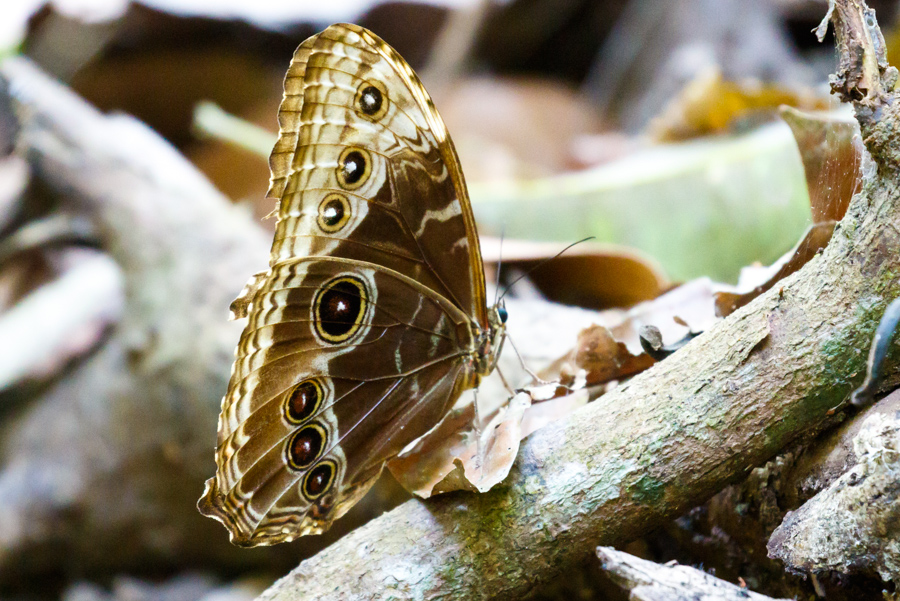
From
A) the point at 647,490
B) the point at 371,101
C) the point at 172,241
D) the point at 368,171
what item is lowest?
the point at 647,490

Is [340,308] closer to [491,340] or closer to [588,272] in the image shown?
[491,340]

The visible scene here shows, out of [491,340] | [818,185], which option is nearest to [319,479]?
[491,340]

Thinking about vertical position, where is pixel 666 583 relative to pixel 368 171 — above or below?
below

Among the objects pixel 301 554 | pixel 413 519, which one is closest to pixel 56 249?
pixel 301 554

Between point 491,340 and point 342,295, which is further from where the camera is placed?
point 491,340

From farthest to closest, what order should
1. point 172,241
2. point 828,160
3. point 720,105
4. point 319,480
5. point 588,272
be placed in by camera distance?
point 720,105 < point 172,241 < point 588,272 < point 319,480 < point 828,160

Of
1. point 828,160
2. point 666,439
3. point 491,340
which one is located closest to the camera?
point 666,439

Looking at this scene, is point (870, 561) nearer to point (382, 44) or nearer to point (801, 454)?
point (801, 454)
